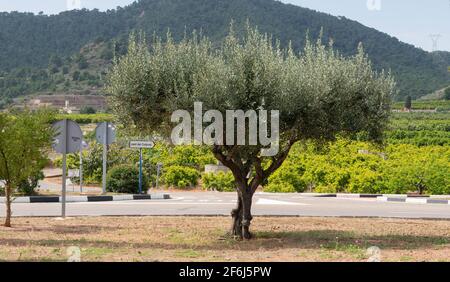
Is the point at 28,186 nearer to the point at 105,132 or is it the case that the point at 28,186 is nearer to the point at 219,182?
the point at 105,132

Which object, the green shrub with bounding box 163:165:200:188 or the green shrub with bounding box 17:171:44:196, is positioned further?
the green shrub with bounding box 163:165:200:188

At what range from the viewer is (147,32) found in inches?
4552

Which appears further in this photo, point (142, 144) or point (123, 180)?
point (123, 180)

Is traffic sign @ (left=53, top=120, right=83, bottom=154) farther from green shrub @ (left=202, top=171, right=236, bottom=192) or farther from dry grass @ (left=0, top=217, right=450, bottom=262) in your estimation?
green shrub @ (left=202, top=171, right=236, bottom=192)

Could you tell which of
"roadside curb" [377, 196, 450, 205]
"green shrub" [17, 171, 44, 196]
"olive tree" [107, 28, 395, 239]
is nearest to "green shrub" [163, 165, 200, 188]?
"green shrub" [17, 171, 44, 196]

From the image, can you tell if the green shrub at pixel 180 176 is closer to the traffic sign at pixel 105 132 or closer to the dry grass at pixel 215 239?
the traffic sign at pixel 105 132

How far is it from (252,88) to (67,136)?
6.45 m

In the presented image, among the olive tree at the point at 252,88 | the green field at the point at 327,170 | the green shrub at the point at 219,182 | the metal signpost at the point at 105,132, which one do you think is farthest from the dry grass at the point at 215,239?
the green shrub at the point at 219,182

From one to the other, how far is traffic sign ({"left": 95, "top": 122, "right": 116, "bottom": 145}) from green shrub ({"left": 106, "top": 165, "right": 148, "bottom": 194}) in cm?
190

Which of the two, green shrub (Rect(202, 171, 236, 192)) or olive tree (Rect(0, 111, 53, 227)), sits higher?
olive tree (Rect(0, 111, 53, 227))

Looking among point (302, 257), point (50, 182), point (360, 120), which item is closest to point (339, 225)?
point (360, 120)

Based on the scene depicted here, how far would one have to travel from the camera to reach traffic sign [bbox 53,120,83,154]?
16.6 meters

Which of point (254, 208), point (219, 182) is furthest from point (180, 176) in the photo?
point (254, 208)
